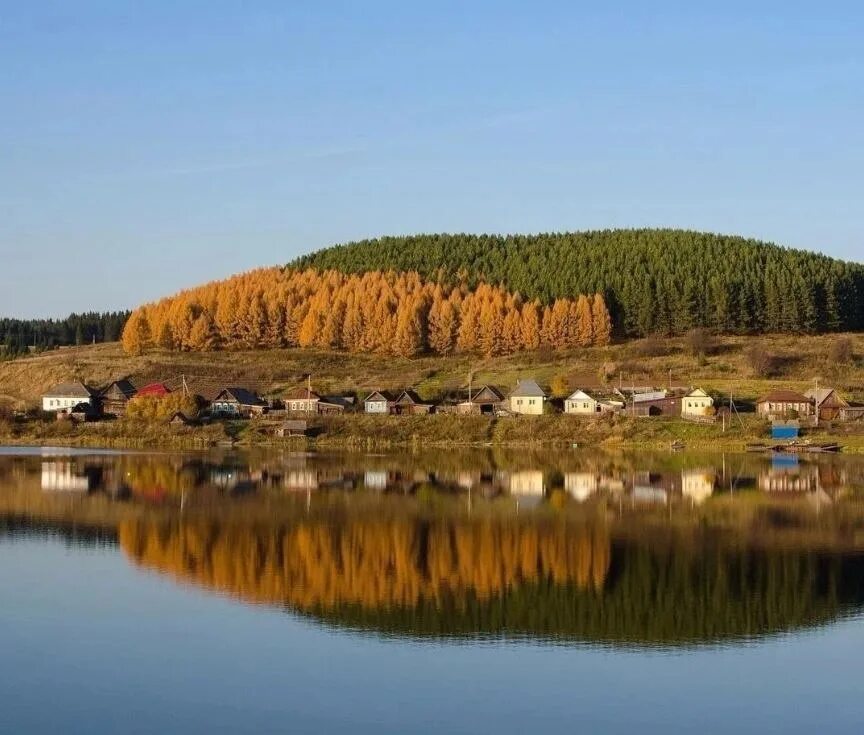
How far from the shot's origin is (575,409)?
2630 inches

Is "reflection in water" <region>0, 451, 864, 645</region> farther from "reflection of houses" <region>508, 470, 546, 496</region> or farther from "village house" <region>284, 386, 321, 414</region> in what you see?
"village house" <region>284, 386, 321, 414</region>

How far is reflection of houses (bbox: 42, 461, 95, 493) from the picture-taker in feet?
128

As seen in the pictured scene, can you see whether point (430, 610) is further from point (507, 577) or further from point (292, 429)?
point (292, 429)

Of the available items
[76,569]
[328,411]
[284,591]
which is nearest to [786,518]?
[284,591]

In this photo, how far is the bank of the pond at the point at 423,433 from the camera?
59.0 metres

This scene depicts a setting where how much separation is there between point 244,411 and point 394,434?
11.0 m

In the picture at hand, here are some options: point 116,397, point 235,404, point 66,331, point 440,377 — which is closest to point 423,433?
point 235,404

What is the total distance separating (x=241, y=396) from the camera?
2788 inches

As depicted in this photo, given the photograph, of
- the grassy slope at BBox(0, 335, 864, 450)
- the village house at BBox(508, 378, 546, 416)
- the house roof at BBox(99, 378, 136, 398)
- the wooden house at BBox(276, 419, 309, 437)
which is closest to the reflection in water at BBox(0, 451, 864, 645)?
Result: the grassy slope at BBox(0, 335, 864, 450)

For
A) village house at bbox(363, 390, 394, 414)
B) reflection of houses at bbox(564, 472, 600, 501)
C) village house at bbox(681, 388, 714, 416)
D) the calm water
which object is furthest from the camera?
village house at bbox(363, 390, 394, 414)

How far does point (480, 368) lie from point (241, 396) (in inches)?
765

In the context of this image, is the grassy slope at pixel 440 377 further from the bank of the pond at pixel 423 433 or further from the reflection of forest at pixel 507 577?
the reflection of forest at pixel 507 577

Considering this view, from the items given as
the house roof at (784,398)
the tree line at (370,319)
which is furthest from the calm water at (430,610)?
the tree line at (370,319)

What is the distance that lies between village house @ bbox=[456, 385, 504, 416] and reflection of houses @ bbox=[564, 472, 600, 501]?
79.8ft
